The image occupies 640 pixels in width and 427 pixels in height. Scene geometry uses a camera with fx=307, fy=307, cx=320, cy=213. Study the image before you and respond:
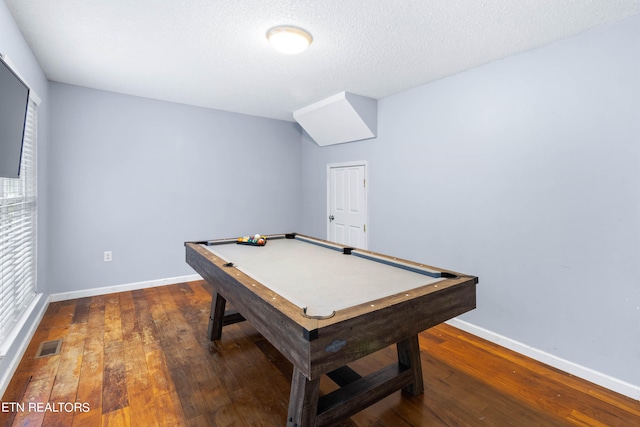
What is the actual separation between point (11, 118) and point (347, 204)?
10.9 ft

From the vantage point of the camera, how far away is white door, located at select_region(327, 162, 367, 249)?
4004mm

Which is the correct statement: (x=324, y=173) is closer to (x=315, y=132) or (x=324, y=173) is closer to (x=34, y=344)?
(x=315, y=132)

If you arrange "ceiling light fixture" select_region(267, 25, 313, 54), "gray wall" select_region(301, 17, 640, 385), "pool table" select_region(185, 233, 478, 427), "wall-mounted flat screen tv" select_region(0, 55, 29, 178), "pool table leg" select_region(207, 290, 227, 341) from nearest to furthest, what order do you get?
1. "pool table" select_region(185, 233, 478, 427)
2. "wall-mounted flat screen tv" select_region(0, 55, 29, 178)
3. "gray wall" select_region(301, 17, 640, 385)
4. "ceiling light fixture" select_region(267, 25, 313, 54)
5. "pool table leg" select_region(207, 290, 227, 341)

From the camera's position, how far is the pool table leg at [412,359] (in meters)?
1.84

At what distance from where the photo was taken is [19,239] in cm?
240

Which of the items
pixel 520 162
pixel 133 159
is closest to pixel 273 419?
pixel 520 162

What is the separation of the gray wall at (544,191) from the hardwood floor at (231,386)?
375 mm

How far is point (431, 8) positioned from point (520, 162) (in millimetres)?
1363

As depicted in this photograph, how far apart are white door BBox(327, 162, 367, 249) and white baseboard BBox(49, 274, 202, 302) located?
6.81 feet

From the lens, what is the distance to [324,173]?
464cm

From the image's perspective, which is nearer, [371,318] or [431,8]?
[371,318]

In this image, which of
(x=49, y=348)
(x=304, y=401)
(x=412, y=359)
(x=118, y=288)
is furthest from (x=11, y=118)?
(x=412, y=359)

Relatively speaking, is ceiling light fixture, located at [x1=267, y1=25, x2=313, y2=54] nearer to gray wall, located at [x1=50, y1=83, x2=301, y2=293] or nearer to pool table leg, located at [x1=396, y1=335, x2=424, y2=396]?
pool table leg, located at [x1=396, y1=335, x2=424, y2=396]

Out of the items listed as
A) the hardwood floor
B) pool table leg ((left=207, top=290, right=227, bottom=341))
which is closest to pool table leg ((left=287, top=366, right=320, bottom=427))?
the hardwood floor
